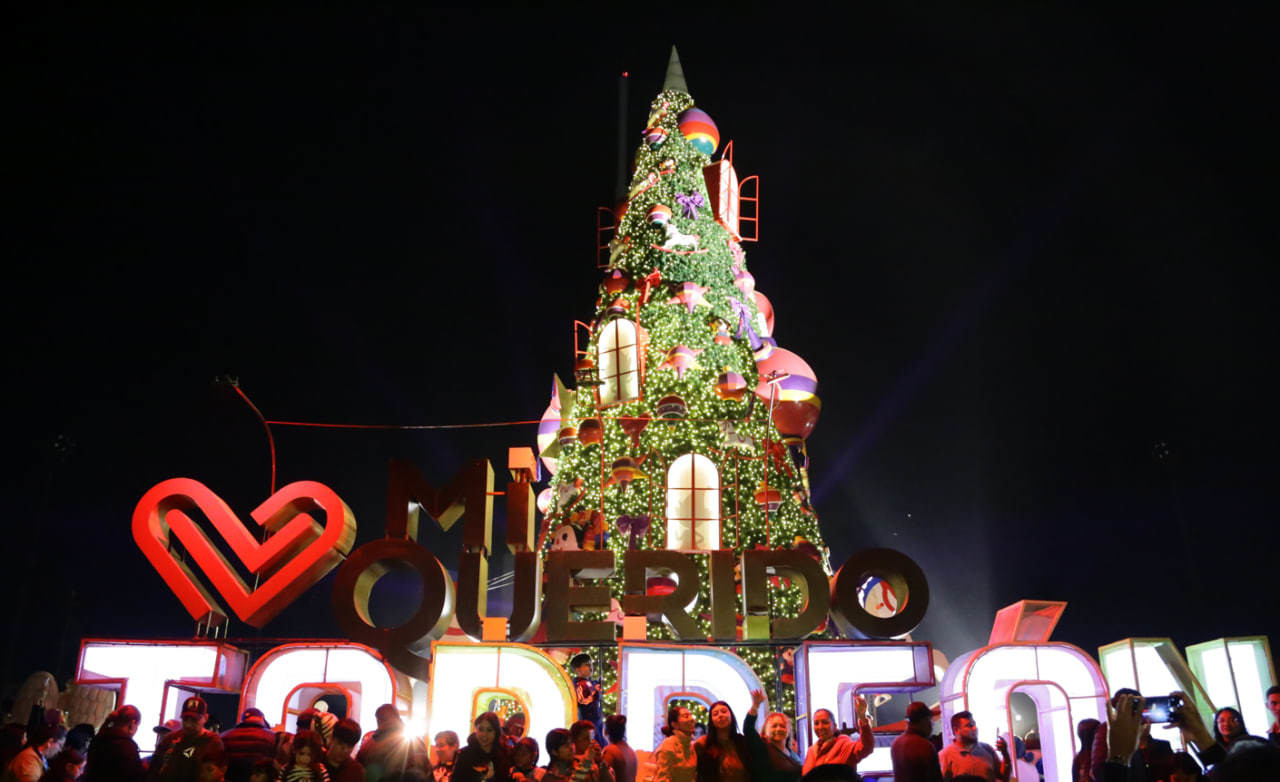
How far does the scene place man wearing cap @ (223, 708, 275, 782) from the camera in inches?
293

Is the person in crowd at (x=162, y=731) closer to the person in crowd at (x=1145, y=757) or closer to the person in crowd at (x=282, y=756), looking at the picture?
the person in crowd at (x=282, y=756)

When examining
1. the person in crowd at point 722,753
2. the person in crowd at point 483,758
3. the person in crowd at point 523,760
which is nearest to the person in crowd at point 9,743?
the person in crowd at point 483,758

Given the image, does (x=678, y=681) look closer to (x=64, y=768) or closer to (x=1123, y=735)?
(x=64, y=768)

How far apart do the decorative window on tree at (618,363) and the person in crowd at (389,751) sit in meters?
12.0

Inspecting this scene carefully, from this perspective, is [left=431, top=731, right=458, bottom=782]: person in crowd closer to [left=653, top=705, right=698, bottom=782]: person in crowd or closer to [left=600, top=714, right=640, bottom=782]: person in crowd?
[left=600, top=714, right=640, bottom=782]: person in crowd

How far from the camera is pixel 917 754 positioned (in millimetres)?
7863

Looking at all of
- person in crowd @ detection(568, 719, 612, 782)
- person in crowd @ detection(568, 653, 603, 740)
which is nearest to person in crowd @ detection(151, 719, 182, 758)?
person in crowd @ detection(568, 719, 612, 782)

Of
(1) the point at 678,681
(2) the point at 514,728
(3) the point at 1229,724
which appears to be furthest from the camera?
(1) the point at 678,681

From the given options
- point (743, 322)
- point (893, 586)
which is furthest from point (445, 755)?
point (743, 322)

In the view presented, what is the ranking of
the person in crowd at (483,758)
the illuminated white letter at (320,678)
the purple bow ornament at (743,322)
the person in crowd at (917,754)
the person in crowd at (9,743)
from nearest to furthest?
the person in crowd at (483,758)
the person in crowd at (917,754)
the person in crowd at (9,743)
the illuminated white letter at (320,678)
the purple bow ornament at (743,322)

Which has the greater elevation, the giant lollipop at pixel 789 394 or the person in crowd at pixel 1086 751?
the giant lollipop at pixel 789 394

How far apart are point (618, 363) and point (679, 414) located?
5.76 feet

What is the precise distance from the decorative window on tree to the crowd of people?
11.2 m

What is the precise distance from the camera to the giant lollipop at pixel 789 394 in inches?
792
